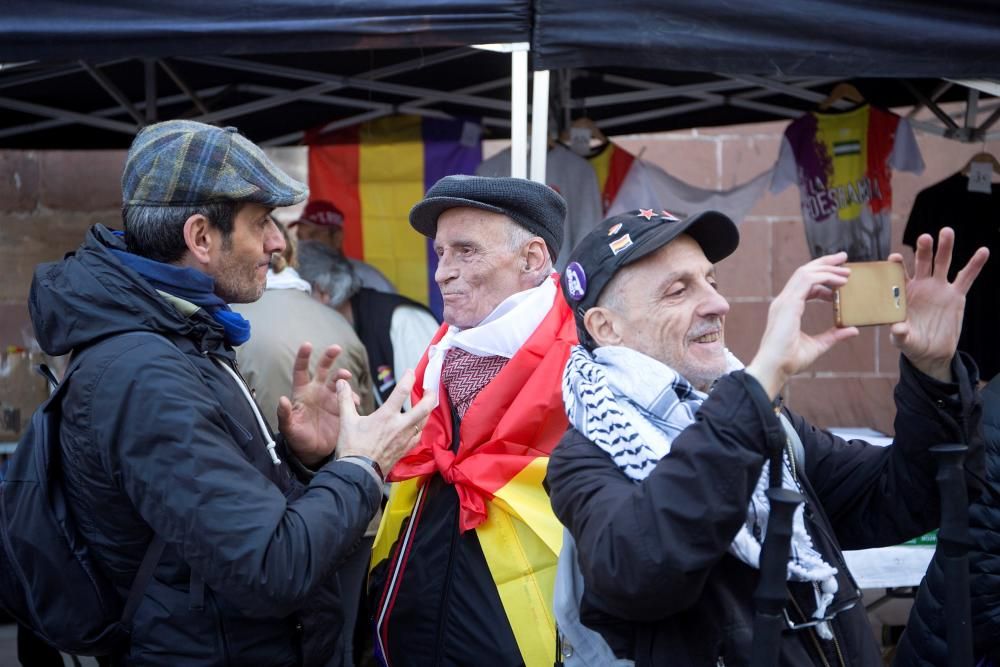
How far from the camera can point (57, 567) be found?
1846 millimetres

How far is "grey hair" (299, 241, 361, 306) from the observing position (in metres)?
4.48

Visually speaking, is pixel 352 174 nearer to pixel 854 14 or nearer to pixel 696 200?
pixel 696 200

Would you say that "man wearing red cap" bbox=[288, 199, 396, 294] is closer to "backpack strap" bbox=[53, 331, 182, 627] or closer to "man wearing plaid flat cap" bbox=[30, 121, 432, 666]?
"man wearing plaid flat cap" bbox=[30, 121, 432, 666]

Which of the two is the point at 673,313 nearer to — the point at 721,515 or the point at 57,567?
the point at 721,515

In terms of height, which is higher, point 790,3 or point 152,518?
point 790,3

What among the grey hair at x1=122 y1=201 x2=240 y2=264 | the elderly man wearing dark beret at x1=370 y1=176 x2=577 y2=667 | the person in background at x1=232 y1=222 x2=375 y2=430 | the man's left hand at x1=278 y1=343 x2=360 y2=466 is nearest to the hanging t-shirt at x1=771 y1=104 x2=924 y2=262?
the person in background at x1=232 y1=222 x2=375 y2=430

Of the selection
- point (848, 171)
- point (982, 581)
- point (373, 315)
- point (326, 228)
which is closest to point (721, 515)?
point (982, 581)

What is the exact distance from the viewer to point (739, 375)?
1474 mm

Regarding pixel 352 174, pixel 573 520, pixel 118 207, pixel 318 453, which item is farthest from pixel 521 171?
pixel 118 207

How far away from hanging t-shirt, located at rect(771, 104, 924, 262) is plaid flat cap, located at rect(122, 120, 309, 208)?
140 inches

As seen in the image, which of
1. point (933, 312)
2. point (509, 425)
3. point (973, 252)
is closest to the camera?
point (933, 312)

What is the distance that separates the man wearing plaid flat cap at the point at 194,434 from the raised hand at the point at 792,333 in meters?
0.77

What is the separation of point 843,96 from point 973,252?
993 millimetres

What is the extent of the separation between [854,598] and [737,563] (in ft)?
0.75
